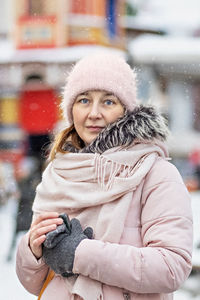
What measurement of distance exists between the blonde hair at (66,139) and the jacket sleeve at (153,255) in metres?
0.37

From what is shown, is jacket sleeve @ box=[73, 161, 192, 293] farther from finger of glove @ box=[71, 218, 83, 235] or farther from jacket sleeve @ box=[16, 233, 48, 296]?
jacket sleeve @ box=[16, 233, 48, 296]

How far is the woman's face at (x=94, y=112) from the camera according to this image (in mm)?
1234

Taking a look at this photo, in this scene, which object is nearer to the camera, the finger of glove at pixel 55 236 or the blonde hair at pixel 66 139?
the finger of glove at pixel 55 236

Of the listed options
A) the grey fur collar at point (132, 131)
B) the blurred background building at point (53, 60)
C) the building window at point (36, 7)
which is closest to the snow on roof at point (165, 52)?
the blurred background building at point (53, 60)

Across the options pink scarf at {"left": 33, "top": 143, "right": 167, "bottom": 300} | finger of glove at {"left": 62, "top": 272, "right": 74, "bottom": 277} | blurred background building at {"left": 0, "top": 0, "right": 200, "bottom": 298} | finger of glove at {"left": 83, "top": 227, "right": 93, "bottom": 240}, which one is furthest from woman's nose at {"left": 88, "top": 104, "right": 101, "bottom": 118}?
blurred background building at {"left": 0, "top": 0, "right": 200, "bottom": 298}

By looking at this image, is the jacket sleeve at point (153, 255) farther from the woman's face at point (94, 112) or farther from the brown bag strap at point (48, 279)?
the woman's face at point (94, 112)

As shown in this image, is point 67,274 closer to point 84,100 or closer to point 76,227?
point 76,227

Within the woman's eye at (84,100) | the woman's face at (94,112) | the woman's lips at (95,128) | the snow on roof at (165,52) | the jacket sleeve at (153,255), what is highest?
the snow on roof at (165,52)

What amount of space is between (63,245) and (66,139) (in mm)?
419

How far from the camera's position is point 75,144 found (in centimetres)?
135

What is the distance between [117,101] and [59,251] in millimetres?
479

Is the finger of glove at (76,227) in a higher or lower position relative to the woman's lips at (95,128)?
lower

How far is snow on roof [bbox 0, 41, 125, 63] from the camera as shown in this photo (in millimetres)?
9578

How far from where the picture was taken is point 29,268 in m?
1.20
